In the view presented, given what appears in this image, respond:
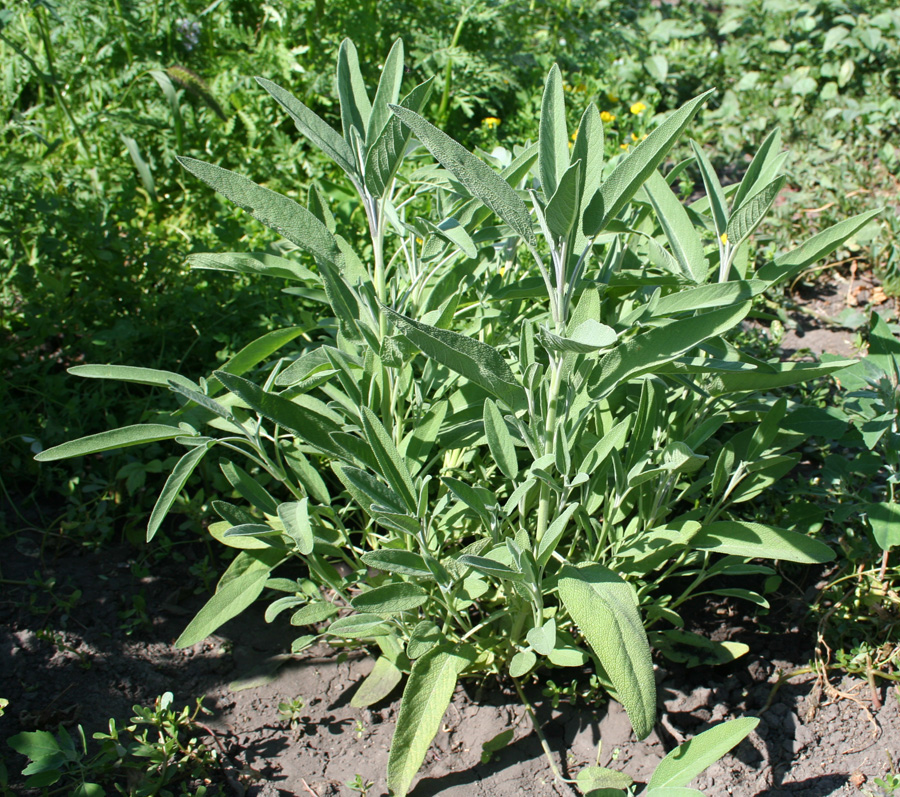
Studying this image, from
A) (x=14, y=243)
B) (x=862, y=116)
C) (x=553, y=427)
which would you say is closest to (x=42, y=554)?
(x=14, y=243)

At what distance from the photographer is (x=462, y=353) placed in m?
1.35

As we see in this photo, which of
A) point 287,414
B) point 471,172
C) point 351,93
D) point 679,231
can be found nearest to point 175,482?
point 287,414

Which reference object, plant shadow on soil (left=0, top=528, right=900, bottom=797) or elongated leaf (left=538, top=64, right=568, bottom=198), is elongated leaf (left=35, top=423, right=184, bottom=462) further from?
elongated leaf (left=538, top=64, right=568, bottom=198)

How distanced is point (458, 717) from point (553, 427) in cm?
86

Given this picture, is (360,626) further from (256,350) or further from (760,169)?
(760,169)

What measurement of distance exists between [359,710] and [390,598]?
0.59 m

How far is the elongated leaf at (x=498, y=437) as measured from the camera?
153 cm

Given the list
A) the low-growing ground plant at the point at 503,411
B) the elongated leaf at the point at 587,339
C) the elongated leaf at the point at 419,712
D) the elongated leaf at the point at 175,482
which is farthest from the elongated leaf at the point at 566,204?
the elongated leaf at the point at 419,712

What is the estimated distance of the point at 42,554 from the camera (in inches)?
89.6

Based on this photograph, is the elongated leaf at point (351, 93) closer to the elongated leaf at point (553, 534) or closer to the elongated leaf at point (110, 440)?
the elongated leaf at point (110, 440)

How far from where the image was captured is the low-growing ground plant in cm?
139

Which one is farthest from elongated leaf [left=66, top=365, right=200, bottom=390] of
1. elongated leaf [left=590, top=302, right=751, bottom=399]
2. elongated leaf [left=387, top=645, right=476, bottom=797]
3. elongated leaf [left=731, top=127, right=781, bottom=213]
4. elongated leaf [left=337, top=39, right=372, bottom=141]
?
elongated leaf [left=731, top=127, right=781, bottom=213]

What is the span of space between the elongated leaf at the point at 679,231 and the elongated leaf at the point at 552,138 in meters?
0.36

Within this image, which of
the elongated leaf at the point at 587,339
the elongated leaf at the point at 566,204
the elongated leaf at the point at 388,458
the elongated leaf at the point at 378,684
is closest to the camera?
the elongated leaf at the point at 587,339
